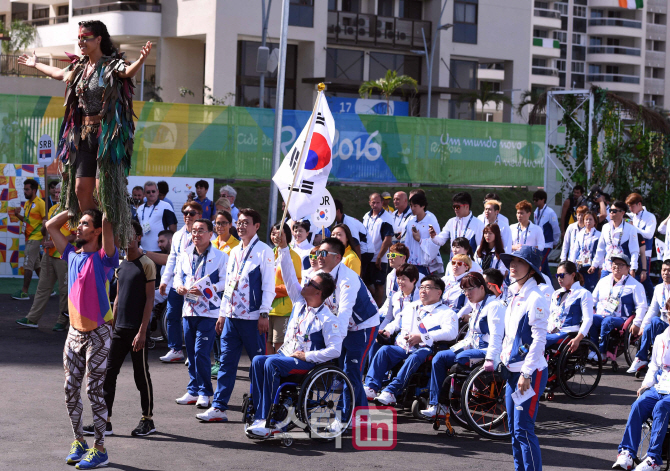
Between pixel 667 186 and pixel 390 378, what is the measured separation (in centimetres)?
1466

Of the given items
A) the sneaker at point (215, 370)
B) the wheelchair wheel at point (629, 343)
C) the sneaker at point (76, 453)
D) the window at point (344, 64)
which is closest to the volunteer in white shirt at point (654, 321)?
the wheelchair wheel at point (629, 343)

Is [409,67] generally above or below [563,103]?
above

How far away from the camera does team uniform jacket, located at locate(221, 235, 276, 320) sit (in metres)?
8.22

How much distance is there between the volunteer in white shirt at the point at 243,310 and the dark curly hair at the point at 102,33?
2463 millimetres

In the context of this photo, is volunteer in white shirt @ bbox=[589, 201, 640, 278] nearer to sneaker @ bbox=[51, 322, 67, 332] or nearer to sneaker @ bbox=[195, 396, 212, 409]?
sneaker @ bbox=[195, 396, 212, 409]

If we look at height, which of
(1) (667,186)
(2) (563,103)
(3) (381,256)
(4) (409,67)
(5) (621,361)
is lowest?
(5) (621,361)

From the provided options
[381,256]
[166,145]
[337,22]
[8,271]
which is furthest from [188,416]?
[337,22]

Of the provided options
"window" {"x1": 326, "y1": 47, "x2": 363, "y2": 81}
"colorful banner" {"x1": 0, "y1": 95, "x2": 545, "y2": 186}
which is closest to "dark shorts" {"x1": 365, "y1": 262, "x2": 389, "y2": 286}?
"colorful banner" {"x1": 0, "y1": 95, "x2": 545, "y2": 186}

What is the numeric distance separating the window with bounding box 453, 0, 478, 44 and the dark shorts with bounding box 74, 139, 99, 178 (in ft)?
145

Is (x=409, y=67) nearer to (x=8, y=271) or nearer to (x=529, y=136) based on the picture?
(x=529, y=136)

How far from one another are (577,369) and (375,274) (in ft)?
15.0

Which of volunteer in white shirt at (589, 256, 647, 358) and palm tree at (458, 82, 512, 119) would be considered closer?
volunteer in white shirt at (589, 256, 647, 358)

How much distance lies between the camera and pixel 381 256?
44.1 ft

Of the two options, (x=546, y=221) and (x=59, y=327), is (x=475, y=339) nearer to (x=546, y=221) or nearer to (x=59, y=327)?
(x=59, y=327)
